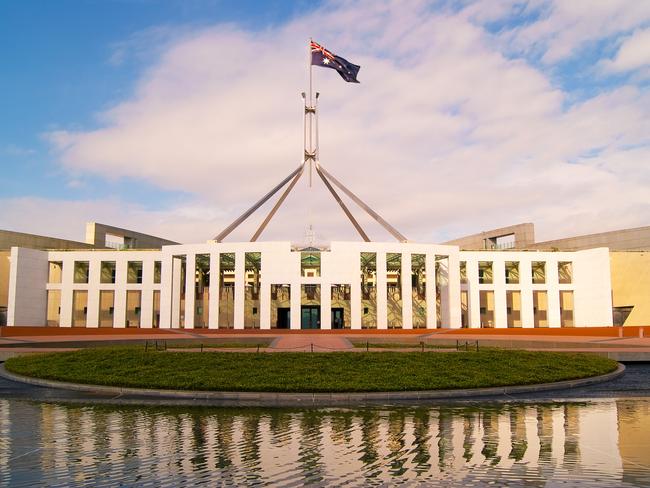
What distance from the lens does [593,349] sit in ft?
79.3

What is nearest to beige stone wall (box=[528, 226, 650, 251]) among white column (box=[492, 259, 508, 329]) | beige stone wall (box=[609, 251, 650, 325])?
beige stone wall (box=[609, 251, 650, 325])

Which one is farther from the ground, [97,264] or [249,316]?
[97,264]

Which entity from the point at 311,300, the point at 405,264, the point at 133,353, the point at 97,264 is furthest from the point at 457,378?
the point at 97,264

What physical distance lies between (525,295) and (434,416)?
131ft

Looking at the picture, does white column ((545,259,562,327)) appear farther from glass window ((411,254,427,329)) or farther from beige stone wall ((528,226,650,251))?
glass window ((411,254,427,329))

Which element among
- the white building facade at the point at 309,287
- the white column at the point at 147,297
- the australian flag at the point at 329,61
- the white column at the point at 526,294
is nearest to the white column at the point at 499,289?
A: the white building facade at the point at 309,287

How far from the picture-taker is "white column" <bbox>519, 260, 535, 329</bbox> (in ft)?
159

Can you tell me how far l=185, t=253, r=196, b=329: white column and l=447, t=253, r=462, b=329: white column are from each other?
19.7 metres

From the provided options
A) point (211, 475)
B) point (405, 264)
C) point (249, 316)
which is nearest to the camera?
point (211, 475)

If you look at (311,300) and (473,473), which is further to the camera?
(311,300)

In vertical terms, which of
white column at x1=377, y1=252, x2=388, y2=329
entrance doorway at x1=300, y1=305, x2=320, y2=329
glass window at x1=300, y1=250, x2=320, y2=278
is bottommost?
entrance doorway at x1=300, y1=305, x2=320, y2=329

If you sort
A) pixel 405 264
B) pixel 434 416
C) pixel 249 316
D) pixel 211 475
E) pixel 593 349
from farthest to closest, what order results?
pixel 249 316 → pixel 405 264 → pixel 593 349 → pixel 434 416 → pixel 211 475

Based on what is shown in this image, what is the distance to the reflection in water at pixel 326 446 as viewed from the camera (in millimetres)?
7344

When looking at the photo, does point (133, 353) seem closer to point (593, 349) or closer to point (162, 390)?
point (162, 390)
